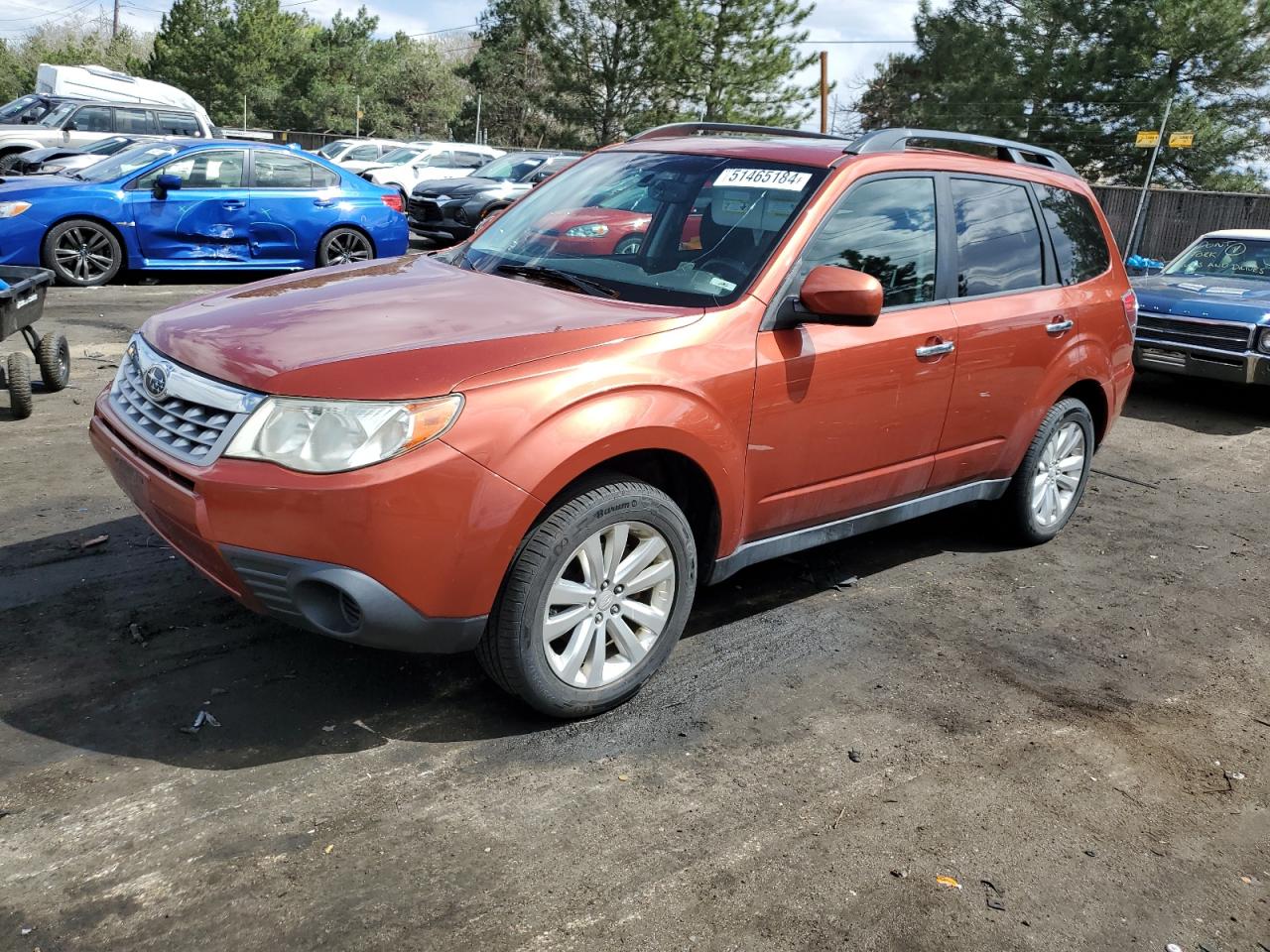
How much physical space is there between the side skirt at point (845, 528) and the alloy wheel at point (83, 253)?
32.0 ft

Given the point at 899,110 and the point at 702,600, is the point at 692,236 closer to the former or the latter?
the point at 702,600

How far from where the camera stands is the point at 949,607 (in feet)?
15.9

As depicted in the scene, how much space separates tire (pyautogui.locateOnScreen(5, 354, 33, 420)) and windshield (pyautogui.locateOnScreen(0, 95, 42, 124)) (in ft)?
56.6

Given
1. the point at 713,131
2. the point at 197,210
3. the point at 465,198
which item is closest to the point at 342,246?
the point at 197,210

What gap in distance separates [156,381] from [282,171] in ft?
32.3

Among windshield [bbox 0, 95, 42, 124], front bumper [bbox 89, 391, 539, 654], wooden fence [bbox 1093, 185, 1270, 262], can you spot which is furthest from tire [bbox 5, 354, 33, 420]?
wooden fence [bbox 1093, 185, 1270, 262]

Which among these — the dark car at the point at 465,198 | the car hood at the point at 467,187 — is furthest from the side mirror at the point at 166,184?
the car hood at the point at 467,187

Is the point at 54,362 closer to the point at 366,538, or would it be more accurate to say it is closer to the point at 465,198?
the point at 366,538

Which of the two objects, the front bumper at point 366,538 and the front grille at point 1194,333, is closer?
the front bumper at point 366,538

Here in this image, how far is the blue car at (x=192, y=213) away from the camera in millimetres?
11172

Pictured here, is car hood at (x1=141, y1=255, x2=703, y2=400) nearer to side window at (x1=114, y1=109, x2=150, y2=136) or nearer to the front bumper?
the front bumper

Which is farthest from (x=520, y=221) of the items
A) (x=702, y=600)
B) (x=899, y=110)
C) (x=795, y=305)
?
(x=899, y=110)

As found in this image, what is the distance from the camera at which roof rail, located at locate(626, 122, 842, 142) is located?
474 cm

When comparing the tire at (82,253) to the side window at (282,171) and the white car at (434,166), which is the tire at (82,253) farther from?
the white car at (434,166)
